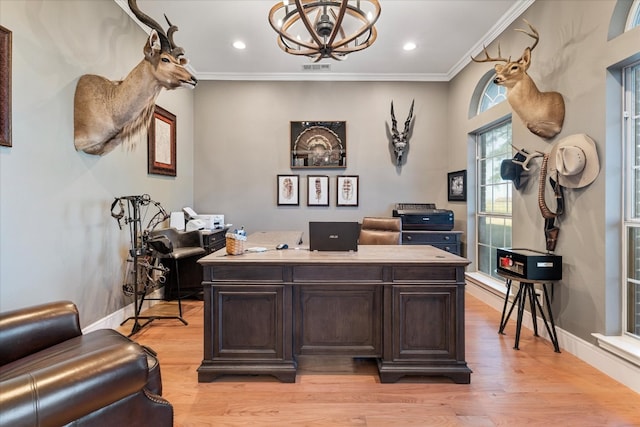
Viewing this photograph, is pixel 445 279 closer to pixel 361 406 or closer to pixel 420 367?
pixel 420 367

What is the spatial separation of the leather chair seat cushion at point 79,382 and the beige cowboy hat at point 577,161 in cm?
308

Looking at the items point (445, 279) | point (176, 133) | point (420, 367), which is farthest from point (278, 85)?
point (420, 367)

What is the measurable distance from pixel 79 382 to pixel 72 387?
0.02m

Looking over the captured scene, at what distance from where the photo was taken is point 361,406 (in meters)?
1.97

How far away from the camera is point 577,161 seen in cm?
242

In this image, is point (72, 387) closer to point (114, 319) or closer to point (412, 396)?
point (412, 396)

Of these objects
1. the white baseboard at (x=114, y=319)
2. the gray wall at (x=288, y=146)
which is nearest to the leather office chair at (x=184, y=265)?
the white baseboard at (x=114, y=319)

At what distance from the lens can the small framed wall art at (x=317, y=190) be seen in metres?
5.10

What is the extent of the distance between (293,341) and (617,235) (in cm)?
249

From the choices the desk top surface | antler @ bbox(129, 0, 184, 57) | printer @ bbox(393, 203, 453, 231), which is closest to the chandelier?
antler @ bbox(129, 0, 184, 57)

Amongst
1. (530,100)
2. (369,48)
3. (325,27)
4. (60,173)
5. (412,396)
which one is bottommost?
(412,396)

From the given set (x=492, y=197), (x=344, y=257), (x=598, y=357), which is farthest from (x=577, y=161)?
(x=344, y=257)

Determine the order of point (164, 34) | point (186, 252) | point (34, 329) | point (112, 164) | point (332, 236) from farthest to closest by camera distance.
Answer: point (186, 252)
point (112, 164)
point (164, 34)
point (332, 236)
point (34, 329)

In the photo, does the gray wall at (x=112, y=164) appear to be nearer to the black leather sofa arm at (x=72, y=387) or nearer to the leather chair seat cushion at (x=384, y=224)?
the leather chair seat cushion at (x=384, y=224)
